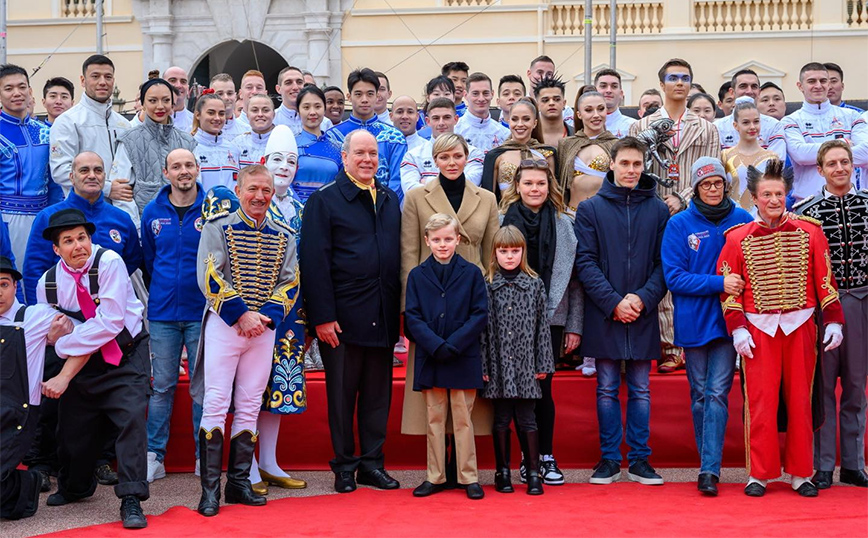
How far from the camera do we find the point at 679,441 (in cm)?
691

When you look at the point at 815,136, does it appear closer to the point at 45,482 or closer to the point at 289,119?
the point at 289,119

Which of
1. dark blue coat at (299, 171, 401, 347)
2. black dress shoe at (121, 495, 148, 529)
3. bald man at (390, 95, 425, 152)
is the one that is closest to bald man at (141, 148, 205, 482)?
dark blue coat at (299, 171, 401, 347)

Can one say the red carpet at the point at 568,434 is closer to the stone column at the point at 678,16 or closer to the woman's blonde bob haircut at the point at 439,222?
the woman's blonde bob haircut at the point at 439,222

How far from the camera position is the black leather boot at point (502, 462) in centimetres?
625

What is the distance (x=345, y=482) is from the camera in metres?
6.35

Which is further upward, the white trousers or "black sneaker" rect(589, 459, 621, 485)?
the white trousers

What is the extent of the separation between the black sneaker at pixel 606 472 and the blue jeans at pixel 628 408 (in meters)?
0.03

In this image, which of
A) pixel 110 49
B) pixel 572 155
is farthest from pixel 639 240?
pixel 110 49

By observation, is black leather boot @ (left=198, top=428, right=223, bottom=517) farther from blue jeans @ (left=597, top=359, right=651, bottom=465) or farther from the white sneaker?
blue jeans @ (left=597, top=359, right=651, bottom=465)

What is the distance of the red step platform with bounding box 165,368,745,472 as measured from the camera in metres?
6.91

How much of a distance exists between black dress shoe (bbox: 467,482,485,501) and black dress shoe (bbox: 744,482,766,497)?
1.39 meters

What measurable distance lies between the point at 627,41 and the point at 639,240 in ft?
54.2

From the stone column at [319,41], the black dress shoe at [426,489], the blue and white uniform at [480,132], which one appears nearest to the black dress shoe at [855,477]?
the black dress shoe at [426,489]

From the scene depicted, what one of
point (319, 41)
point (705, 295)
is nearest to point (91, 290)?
point (705, 295)
